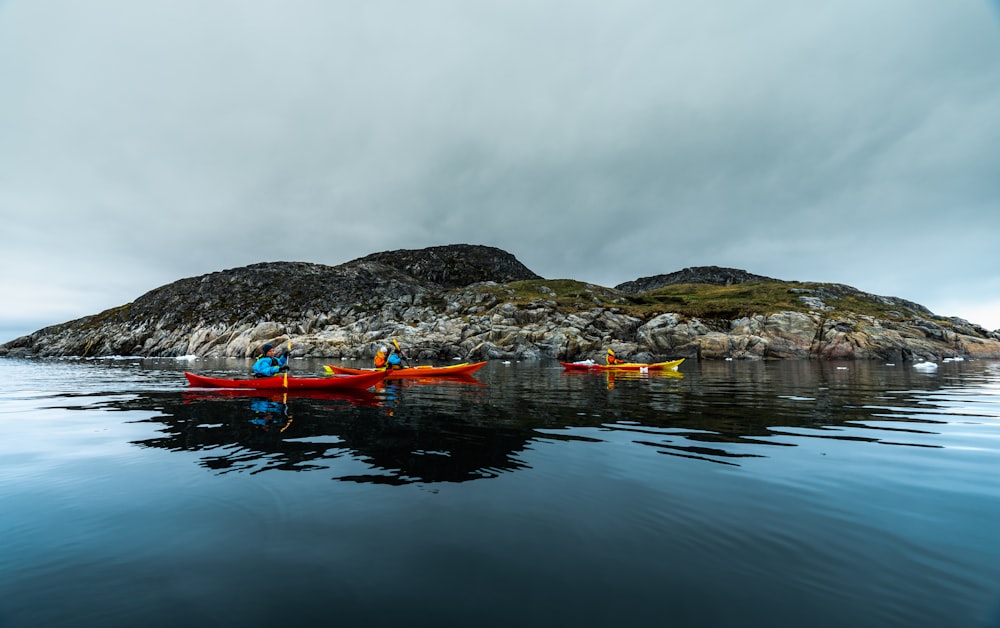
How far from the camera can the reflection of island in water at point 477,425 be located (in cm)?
919

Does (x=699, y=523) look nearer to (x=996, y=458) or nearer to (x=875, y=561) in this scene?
(x=875, y=561)

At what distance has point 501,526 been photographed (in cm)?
571

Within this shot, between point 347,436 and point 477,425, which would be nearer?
point 347,436

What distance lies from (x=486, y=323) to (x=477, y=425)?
79.7m

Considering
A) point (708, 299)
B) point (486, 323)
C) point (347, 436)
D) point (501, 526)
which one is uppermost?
point (708, 299)

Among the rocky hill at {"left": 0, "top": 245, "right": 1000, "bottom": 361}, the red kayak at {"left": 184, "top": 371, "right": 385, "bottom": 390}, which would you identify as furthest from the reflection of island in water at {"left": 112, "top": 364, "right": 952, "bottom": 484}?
the rocky hill at {"left": 0, "top": 245, "right": 1000, "bottom": 361}

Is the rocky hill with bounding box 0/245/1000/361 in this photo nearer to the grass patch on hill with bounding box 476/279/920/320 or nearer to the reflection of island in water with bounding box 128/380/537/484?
the grass patch on hill with bounding box 476/279/920/320

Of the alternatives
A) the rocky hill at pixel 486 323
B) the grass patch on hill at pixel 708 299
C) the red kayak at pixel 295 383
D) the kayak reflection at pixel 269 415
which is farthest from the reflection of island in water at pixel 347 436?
the grass patch on hill at pixel 708 299

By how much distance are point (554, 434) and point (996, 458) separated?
32.0 feet

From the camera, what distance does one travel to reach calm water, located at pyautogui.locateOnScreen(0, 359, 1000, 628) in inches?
Result: 153

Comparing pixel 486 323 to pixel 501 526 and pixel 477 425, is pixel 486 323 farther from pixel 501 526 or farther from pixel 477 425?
pixel 501 526

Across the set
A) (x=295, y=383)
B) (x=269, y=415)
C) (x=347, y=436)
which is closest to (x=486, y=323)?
(x=295, y=383)

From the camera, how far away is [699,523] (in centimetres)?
581

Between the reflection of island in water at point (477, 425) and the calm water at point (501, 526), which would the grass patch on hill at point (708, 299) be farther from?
the calm water at point (501, 526)
